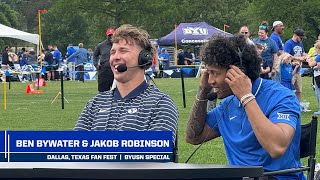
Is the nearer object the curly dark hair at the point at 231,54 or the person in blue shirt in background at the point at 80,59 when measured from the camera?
the curly dark hair at the point at 231,54

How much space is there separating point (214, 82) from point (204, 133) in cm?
64

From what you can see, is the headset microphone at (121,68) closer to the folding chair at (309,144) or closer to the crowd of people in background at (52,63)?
the folding chair at (309,144)

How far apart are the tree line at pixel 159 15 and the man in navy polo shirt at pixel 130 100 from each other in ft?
177

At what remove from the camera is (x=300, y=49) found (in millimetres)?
18547

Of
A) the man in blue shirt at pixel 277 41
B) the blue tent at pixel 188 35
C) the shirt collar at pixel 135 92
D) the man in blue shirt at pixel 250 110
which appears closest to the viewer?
the man in blue shirt at pixel 250 110

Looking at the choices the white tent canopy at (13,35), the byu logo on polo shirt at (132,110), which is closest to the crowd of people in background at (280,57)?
the byu logo on polo shirt at (132,110)

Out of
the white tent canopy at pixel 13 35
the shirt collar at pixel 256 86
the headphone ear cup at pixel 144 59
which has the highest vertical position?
the white tent canopy at pixel 13 35

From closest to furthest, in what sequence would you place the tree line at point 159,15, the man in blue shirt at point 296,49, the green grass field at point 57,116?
the green grass field at point 57,116 < the man in blue shirt at point 296,49 < the tree line at point 159,15

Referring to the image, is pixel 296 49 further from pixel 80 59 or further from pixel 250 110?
pixel 80 59

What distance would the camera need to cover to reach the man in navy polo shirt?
17.4ft

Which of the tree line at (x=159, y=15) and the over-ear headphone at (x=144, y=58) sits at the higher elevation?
the tree line at (x=159, y=15)

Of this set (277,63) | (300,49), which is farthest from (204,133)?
(300,49)

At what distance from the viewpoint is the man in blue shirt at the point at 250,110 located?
4.59 meters

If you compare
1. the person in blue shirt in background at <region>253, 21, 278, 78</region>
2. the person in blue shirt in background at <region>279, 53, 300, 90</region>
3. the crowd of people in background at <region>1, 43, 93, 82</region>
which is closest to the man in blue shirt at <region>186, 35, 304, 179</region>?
the person in blue shirt in background at <region>253, 21, 278, 78</region>
